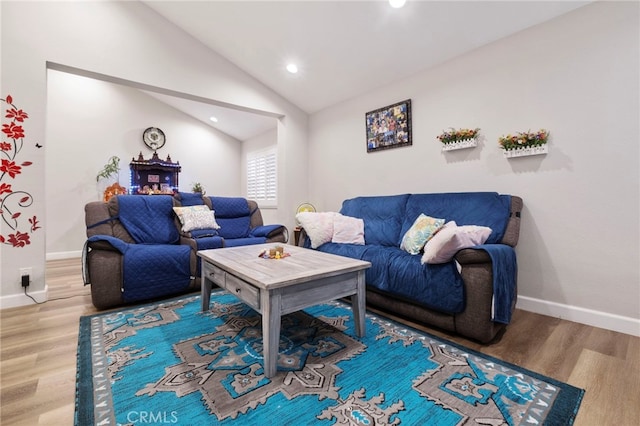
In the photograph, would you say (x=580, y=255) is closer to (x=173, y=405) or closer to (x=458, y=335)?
(x=458, y=335)

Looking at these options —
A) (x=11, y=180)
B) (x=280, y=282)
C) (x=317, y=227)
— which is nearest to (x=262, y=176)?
(x=317, y=227)

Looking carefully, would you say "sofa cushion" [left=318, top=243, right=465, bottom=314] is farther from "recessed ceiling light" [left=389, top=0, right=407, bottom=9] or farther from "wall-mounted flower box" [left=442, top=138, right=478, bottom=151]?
"recessed ceiling light" [left=389, top=0, right=407, bottom=9]

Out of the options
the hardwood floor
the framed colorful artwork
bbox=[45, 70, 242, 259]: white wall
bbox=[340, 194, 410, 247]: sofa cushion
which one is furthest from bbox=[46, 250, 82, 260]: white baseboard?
the framed colorful artwork

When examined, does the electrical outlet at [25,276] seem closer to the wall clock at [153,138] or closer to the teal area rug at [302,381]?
the teal area rug at [302,381]

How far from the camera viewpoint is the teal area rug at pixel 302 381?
120cm

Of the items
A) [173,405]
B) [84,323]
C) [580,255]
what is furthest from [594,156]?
[84,323]

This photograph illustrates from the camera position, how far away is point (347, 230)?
121 inches

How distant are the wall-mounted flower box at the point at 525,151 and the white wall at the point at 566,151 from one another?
0.06 meters

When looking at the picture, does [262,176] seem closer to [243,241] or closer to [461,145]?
[243,241]

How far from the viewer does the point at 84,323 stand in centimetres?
211

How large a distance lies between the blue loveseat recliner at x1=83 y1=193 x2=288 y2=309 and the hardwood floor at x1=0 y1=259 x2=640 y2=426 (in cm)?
32

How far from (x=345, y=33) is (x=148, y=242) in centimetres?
304

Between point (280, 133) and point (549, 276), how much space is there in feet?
12.4

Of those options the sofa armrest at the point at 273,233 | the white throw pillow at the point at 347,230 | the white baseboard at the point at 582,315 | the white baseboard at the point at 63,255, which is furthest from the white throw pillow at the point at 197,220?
the white baseboard at the point at 582,315
